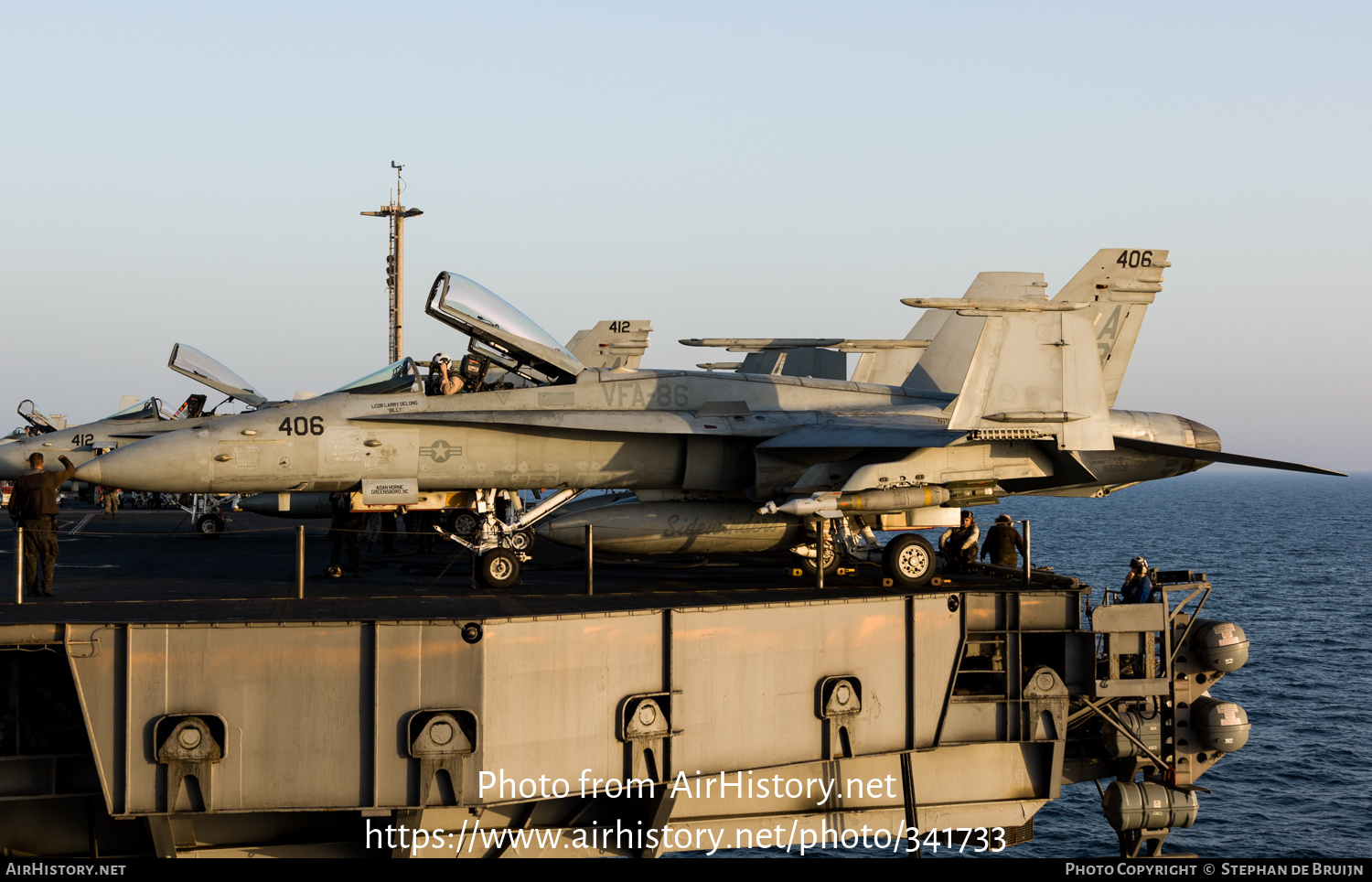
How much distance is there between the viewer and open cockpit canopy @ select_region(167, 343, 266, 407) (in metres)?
21.5

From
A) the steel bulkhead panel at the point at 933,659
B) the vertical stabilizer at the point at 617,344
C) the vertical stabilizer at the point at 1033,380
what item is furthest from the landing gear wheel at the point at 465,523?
the vertical stabilizer at the point at 617,344

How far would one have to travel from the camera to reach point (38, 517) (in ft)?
38.7

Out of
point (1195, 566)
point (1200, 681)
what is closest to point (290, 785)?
point (1200, 681)

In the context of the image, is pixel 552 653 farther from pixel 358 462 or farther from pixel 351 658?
pixel 358 462

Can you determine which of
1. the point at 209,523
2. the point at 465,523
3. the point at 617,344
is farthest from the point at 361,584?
the point at 617,344

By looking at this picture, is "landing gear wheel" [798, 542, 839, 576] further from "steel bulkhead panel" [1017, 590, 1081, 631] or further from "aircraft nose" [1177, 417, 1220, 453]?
"aircraft nose" [1177, 417, 1220, 453]

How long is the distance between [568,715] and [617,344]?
27552mm

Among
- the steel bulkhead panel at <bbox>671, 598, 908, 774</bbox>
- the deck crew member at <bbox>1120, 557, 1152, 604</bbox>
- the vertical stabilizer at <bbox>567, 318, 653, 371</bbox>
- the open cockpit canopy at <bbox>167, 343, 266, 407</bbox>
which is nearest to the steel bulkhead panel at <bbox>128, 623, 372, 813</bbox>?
the steel bulkhead panel at <bbox>671, 598, 908, 774</bbox>

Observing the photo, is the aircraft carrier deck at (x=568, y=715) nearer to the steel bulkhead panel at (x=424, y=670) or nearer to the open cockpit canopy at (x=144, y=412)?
the steel bulkhead panel at (x=424, y=670)

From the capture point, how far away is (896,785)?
11625 mm

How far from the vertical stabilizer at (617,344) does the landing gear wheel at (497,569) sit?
76.2 feet

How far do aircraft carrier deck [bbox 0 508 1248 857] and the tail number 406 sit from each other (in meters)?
1.96

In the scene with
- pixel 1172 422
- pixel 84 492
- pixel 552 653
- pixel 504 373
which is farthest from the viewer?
pixel 84 492

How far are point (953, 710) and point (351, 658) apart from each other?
20.7 feet
